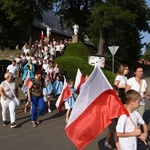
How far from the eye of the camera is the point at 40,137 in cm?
808

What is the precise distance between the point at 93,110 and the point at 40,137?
11.0 feet

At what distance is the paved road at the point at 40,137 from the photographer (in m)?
7.22

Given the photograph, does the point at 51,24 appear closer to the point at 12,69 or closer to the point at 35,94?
the point at 12,69

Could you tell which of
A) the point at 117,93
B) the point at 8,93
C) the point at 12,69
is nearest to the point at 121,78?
the point at 117,93

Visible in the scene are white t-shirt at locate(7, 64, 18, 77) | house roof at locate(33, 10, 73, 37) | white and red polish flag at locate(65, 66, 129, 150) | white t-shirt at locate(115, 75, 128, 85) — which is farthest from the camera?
house roof at locate(33, 10, 73, 37)

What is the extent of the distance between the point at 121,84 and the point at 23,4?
3112cm

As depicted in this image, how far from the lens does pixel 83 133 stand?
500 centimetres

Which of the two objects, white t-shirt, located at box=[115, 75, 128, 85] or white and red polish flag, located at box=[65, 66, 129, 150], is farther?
white t-shirt, located at box=[115, 75, 128, 85]

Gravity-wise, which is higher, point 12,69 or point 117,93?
point 117,93

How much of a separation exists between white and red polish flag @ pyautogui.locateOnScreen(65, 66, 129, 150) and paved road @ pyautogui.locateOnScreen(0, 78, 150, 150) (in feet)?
7.10

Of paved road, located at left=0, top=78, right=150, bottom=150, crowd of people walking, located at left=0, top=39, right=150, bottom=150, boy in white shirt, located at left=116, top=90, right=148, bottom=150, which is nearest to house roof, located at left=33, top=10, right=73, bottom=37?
crowd of people walking, located at left=0, top=39, right=150, bottom=150

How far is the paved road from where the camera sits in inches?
284

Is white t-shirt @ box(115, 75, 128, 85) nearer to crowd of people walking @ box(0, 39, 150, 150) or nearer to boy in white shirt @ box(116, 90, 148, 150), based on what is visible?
crowd of people walking @ box(0, 39, 150, 150)

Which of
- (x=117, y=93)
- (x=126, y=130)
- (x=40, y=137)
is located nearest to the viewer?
(x=126, y=130)
